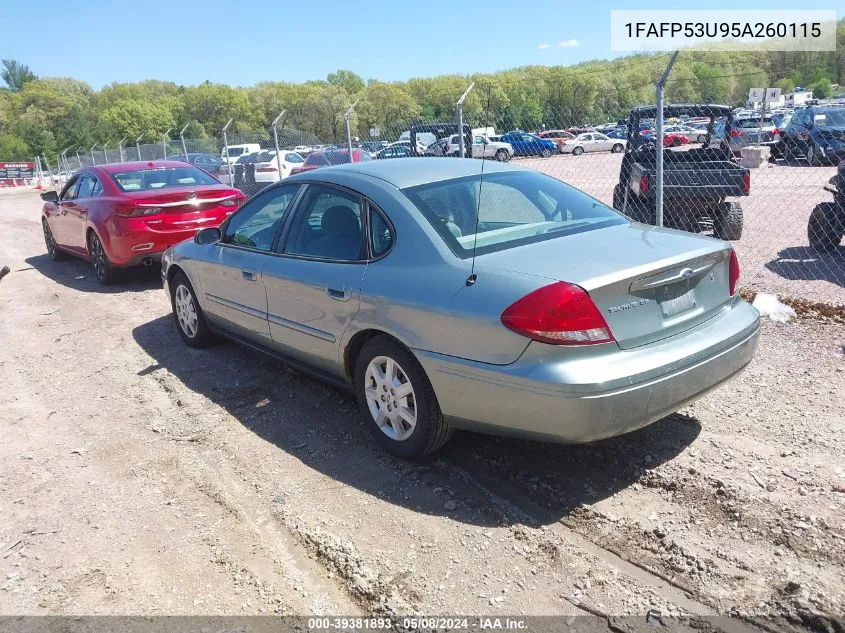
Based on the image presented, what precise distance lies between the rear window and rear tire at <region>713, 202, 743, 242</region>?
22.4 feet

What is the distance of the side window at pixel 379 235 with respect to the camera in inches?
151

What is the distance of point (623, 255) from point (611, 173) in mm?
19038

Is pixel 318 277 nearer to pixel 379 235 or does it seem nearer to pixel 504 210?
pixel 379 235

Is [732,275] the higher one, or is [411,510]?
[732,275]

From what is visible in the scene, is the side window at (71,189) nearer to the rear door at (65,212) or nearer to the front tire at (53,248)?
the rear door at (65,212)

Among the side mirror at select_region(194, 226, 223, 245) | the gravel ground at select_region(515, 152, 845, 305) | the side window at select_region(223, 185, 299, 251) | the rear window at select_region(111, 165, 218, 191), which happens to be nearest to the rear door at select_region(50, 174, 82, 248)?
the rear window at select_region(111, 165, 218, 191)

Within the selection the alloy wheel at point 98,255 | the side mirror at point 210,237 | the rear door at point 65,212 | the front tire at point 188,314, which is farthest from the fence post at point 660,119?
the rear door at point 65,212

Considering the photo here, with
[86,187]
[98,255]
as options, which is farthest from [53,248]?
[98,255]

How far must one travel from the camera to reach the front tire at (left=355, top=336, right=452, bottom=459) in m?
3.57

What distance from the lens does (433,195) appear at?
396 centimetres

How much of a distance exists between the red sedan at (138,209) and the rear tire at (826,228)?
6995 mm

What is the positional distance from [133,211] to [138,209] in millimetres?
68

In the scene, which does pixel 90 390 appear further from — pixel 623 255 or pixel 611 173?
pixel 611 173

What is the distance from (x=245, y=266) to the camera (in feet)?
16.1
